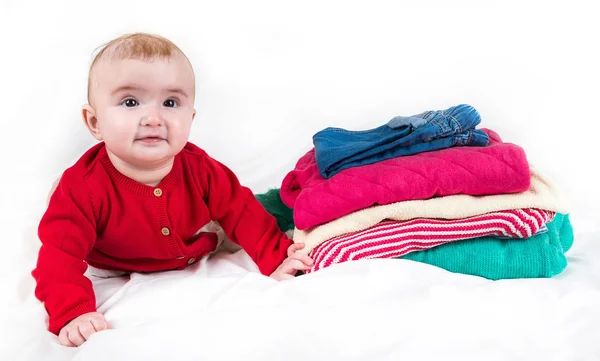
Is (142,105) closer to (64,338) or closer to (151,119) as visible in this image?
(151,119)

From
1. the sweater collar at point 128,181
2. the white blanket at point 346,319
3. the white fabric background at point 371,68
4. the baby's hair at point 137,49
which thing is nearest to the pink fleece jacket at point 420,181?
the white blanket at point 346,319

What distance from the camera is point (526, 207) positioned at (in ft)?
4.24

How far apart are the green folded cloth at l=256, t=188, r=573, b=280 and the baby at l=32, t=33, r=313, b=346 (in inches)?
10.3

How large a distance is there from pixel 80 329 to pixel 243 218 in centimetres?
45

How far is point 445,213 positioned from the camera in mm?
1291

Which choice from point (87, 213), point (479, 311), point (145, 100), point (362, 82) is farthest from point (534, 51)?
point (87, 213)

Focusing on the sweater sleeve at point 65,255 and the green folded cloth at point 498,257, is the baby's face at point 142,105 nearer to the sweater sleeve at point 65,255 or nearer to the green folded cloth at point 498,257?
the sweater sleeve at point 65,255

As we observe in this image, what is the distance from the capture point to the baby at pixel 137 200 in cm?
Answer: 124

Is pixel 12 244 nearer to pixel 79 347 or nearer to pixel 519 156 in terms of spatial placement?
pixel 79 347

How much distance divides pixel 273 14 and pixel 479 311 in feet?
3.57

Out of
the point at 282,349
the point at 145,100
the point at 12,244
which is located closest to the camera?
the point at 282,349

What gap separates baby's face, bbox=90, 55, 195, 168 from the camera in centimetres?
124

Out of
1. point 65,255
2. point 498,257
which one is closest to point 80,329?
point 65,255

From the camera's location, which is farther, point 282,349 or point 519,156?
point 519,156
